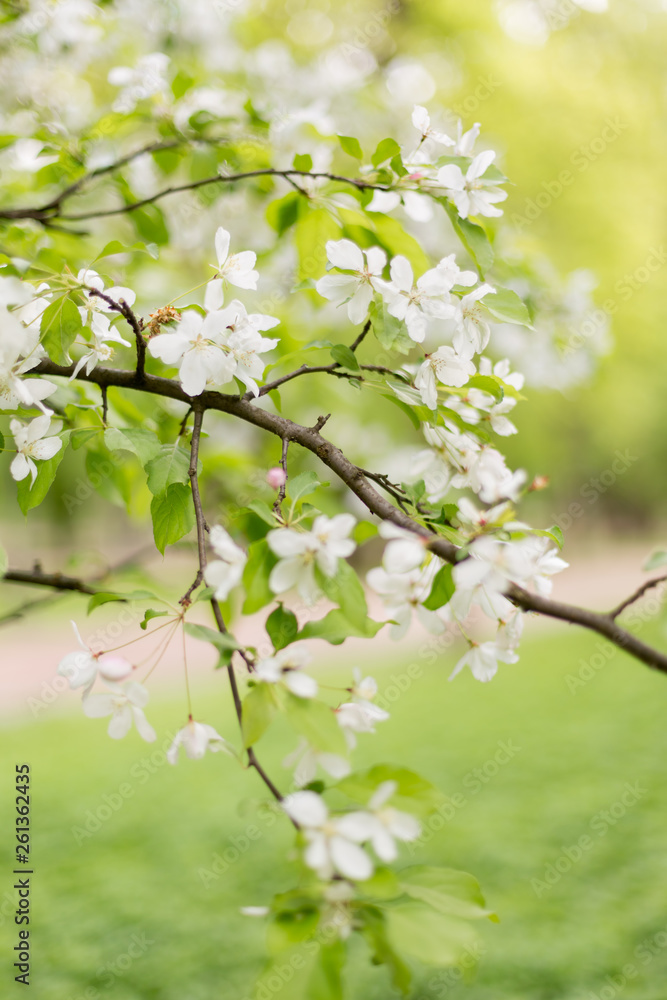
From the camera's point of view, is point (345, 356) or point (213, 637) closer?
point (213, 637)

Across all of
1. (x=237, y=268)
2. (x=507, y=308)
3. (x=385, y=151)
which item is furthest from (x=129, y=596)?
(x=385, y=151)

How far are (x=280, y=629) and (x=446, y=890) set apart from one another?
1.16 ft

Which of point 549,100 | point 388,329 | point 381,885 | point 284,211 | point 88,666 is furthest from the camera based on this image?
point 549,100

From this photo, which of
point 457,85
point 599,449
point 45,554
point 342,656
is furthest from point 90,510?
point 457,85

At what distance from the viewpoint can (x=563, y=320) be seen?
2.99 metres

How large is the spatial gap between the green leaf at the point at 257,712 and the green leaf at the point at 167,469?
0.39m

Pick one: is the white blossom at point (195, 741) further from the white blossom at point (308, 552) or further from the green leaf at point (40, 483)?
the green leaf at point (40, 483)

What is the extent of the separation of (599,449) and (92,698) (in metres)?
16.6

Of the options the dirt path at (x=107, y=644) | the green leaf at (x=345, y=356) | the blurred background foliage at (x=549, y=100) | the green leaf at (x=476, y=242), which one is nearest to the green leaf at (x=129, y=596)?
the green leaf at (x=345, y=356)

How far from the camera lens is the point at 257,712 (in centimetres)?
86

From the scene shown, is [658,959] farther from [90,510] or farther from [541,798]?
[90,510]

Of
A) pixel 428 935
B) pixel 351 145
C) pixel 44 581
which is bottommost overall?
pixel 44 581

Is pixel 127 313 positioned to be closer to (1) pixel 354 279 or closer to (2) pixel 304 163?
(1) pixel 354 279

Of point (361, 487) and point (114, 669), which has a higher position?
point (361, 487)
